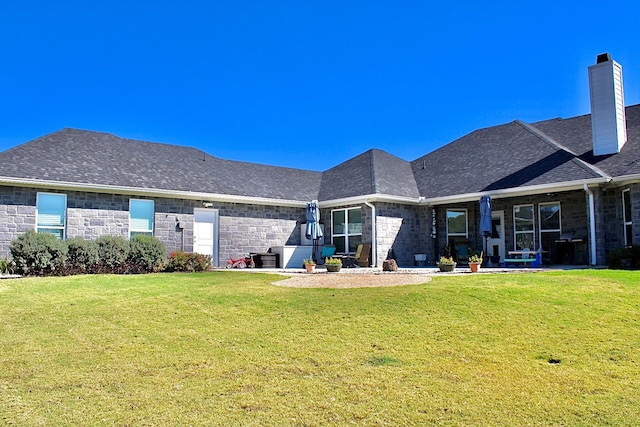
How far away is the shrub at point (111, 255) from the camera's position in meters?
14.1

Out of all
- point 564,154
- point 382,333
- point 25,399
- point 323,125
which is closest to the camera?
point 25,399

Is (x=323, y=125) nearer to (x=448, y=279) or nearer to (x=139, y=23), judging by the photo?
(x=139, y=23)

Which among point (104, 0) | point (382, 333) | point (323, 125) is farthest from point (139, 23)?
point (382, 333)

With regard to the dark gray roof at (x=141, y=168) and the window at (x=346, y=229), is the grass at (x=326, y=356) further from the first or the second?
the window at (x=346, y=229)

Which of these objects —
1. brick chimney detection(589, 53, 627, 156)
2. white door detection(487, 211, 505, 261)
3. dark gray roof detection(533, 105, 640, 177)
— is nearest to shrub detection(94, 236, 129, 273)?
white door detection(487, 211, 505, 261)

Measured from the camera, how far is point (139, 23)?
54.4 feet

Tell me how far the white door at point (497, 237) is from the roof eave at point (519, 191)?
4.14ft

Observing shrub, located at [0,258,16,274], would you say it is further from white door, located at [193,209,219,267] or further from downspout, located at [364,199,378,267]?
downspout, located at [364,199,378,267]

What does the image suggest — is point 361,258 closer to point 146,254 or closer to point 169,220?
point 169,220

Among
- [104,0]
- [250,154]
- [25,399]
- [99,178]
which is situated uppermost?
[104,0]

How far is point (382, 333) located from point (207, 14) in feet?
Answer: 44.8

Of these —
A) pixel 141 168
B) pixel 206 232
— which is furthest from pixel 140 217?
pixel 206 232

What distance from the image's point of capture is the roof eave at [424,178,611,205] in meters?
14.9

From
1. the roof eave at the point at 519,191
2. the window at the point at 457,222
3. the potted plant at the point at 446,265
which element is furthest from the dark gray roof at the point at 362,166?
the potted plant at the point at 446,265
